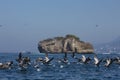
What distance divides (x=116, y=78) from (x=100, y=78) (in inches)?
75.5

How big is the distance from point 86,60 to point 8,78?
36.2m

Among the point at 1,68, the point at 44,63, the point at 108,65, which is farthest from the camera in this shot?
the point at 44,63

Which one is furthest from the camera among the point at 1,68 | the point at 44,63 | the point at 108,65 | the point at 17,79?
the point at 44,63

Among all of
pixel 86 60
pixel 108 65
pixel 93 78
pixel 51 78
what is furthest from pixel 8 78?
pixel 86 60

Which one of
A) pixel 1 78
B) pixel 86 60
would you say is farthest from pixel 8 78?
pixel 86 60

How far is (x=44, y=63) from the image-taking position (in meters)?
86.2

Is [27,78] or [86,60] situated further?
[86,60]

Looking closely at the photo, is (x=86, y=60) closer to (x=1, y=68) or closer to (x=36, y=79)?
(x=1, y=68)

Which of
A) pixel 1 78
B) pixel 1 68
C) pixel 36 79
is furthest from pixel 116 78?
pixel 1 68

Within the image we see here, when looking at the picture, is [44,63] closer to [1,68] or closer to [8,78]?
[1,68]

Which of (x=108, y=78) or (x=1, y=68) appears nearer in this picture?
(x=108, y=78)

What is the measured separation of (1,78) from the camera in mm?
54469

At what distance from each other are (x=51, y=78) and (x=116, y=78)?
302 inches

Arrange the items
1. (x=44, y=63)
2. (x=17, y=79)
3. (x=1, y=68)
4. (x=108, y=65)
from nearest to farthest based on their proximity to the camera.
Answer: (x=17, y=79), (x=1, y=68), (x=108, y=65), (x=44, y=63)
